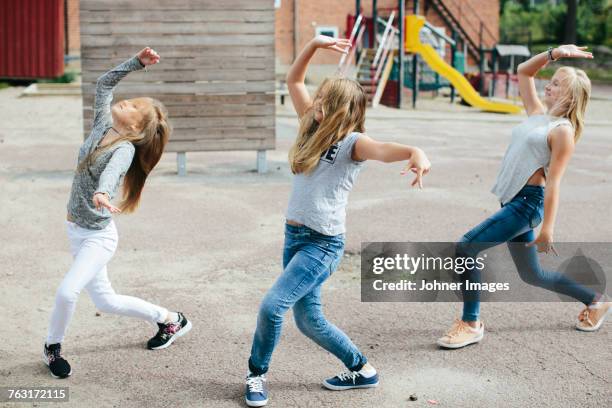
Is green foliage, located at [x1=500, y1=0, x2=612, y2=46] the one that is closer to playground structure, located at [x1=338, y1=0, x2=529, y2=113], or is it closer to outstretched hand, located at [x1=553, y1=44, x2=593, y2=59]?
playground structure, located at [x1=338, y1=0, x2=529, y2=113]

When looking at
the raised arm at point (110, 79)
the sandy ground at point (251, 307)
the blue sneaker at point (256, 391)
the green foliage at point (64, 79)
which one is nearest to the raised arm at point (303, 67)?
the raised arm at point (110, 79)

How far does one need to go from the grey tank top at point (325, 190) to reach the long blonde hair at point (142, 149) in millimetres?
933

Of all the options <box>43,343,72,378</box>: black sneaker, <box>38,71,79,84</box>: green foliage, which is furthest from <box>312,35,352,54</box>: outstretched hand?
<box>38,71,79,84</box>: green foliage

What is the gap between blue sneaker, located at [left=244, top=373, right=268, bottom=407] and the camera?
451 cm

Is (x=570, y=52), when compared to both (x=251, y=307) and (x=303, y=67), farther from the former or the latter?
(x=251, y=307)

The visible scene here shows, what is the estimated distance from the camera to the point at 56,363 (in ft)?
16.1

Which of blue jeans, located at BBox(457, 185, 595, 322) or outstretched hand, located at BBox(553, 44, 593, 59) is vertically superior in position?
outstretched hand, located at BBox(553, 44, 593, 59)

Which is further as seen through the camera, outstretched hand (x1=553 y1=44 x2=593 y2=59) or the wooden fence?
the wooden fence

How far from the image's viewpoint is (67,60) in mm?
33562

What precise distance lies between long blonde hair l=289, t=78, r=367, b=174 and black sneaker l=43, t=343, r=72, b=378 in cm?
166

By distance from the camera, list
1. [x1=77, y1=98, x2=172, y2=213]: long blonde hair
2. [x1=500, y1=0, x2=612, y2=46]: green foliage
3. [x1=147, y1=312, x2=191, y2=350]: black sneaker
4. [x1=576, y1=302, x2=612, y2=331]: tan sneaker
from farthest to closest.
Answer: [x1=500, y1=0, x2=612, y2=46]: green foliage < [x1=576, y1=302, x2=612, y2=331]: tan sneaker < [x1=147, y1=312, x2=191, y2=350]: black sneaker < [x1=77, y1=98, x2=172, y2=213]: long blonde hair

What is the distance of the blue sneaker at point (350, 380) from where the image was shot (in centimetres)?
476

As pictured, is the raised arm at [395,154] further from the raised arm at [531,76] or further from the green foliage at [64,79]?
the green foliage at [64,79]

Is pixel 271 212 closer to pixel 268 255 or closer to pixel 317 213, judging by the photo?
pixel 268 255
